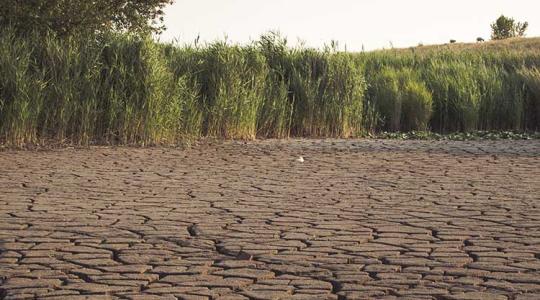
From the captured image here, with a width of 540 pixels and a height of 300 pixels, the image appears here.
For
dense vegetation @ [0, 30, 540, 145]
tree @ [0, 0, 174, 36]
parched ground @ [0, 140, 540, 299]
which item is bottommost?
parched ground @ [0, 140, 540, 299]

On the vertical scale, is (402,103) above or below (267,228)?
above

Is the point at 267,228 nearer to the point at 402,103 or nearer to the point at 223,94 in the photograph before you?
the point at 223,94

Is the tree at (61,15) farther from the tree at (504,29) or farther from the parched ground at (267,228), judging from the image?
the tree at (504,29)

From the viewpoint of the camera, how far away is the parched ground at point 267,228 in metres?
5.63

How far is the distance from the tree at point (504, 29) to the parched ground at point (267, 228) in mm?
53332

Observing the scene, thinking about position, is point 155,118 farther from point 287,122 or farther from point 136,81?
point 287,122

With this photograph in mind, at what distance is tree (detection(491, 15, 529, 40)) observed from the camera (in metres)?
64.8

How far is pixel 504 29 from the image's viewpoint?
65.2 meters

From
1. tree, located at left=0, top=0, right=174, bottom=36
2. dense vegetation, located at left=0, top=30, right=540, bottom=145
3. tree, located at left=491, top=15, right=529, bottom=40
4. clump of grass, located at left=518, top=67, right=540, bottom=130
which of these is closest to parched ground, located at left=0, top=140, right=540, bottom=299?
dense vegetation, located at left=0, top=30, right=540, bottom=145

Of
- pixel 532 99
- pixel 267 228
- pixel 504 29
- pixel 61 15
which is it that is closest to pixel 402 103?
pixel 532 99

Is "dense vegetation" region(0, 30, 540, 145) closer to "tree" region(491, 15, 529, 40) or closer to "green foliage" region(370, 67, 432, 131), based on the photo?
"green foliage" region(370, 67, 432, 131)

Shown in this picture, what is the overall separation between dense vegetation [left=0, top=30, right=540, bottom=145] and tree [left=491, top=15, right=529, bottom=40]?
44592 millimetres

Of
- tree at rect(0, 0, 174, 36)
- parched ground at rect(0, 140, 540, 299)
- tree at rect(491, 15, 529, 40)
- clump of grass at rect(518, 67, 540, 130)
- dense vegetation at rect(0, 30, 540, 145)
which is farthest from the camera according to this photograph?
tree at rect(491, 15, 529, 40)

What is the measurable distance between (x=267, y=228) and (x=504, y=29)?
60.3 m
